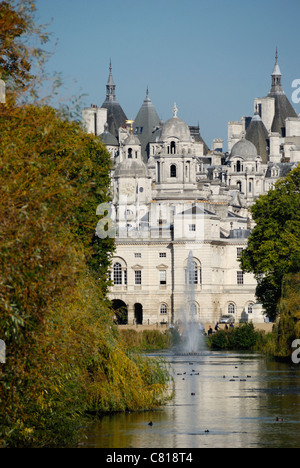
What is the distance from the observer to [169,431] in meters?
27.7

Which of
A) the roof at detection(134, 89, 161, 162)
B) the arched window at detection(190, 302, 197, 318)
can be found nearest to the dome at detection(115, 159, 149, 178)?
the arched window at detection(190, 302, 197, 318)

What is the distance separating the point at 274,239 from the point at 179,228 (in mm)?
33536

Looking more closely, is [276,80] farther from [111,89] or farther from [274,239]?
[274,239]

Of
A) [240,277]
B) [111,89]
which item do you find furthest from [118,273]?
[111,89]

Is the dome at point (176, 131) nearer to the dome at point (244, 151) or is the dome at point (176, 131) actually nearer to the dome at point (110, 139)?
the dome at point (244, 151)

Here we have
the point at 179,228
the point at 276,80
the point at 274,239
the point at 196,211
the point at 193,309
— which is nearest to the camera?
the point at 274,239

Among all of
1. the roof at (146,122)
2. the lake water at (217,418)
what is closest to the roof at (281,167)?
the roof at (146,122)

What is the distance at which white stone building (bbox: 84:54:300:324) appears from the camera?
10431cm

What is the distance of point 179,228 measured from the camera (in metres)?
104

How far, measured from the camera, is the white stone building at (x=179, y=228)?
342 feet

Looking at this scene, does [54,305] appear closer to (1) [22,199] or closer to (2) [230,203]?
(1) [22,199]

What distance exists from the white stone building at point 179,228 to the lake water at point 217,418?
31.4m

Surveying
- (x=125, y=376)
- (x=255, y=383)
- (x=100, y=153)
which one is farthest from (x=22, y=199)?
(x=100, y=153)

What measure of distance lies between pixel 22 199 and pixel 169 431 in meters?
8.83
